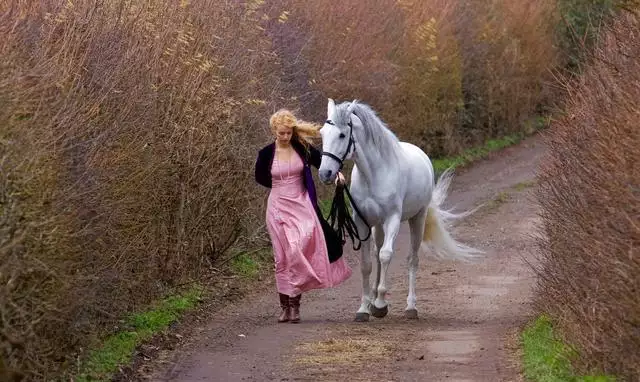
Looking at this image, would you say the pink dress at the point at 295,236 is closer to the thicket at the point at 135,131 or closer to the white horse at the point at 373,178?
the white horse at the point at 373,178

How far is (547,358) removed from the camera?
9.88 metres

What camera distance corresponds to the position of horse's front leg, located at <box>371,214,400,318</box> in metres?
12.6

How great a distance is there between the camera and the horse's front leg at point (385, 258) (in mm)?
12648

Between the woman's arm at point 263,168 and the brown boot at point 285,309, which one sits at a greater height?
the woman's arm at point 263,168

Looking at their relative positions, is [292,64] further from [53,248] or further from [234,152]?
[53,248]

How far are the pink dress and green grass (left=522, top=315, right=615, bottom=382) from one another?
2.05 metres

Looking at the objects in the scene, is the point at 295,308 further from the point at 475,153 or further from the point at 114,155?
the point at 475,153

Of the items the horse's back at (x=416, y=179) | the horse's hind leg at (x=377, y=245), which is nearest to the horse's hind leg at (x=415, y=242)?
the horse's back at (x=416, y=179)

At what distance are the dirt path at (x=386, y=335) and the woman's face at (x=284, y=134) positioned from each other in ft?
5.57

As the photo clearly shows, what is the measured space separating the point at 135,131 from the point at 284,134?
1.47 m

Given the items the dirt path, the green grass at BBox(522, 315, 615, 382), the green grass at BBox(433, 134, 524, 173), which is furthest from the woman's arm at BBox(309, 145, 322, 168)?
the green grass at BBox(433, 134, 524, 173)

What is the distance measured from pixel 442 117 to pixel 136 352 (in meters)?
20.0

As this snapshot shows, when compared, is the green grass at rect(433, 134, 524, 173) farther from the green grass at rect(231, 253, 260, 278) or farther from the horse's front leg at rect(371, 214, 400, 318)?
the horse's front leg at rect(371, 214, 400, 318)

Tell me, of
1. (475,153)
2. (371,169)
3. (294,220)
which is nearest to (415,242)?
(371,169)
